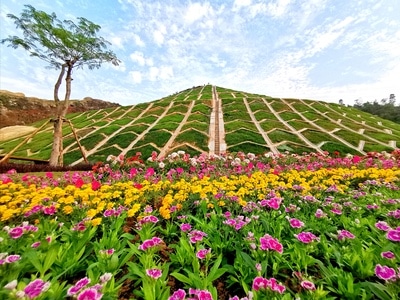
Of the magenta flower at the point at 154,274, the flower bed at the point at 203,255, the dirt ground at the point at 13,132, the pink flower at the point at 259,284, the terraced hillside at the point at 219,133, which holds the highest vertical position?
the pink flower at the point at 259,284

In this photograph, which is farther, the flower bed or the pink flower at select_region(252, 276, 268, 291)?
the flower bed

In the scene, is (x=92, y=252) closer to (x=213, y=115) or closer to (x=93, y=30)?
(x=93, y=30)

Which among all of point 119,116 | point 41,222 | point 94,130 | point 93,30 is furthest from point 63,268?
point 119,116

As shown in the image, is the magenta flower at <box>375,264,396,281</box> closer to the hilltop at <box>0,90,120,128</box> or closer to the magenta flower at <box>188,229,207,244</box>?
the magenta flower at <box>188,229,207,244</box>

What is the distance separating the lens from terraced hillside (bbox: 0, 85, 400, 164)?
1559cm

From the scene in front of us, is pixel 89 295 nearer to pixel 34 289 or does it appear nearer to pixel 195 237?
pixel 34 289

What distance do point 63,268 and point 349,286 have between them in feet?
7.92

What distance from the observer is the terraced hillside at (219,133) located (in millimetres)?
15594

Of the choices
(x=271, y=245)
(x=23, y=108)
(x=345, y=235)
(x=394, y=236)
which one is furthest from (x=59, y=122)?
(x=23, y=108)

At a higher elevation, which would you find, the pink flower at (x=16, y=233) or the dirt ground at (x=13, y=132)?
the pink flower at (x=16, y=233)

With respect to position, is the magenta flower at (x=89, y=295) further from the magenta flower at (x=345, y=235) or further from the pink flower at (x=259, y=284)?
the magenta flower at (x=345, y=235)

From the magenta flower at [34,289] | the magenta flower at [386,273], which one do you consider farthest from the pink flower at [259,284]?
the magenta flower at [34,289]

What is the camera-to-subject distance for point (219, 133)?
61.1 ft

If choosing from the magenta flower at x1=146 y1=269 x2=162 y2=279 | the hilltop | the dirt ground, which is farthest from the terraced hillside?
the hilltop
